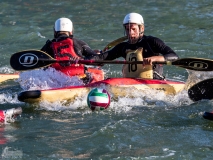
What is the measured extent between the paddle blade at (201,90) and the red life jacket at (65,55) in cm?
201

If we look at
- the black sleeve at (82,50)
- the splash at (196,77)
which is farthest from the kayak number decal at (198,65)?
the black sleeve at (82,50)

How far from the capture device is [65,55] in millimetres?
9898

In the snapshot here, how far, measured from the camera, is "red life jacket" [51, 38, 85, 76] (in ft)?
Answer: 32.4

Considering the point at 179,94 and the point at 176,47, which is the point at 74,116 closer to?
A: the point at 179,94

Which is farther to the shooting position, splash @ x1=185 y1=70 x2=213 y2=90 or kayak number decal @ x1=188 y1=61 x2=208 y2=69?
splash @ x1=185 y1=70 x2=213 y2=90

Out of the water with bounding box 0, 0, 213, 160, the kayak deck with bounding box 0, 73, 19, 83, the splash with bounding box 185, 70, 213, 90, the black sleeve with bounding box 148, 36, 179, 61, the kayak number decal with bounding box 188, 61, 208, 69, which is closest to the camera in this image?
the water with bounding box 0, 0, 213, 160

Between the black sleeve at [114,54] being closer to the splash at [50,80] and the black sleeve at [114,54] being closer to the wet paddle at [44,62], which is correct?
the wet paddle at [44,62]

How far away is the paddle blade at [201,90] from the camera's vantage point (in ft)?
Result: 29.6

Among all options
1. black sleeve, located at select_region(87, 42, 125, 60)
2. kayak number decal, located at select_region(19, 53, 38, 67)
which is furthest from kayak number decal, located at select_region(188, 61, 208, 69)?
kayak number decal, located at select_region(19, 53, 38, 67)

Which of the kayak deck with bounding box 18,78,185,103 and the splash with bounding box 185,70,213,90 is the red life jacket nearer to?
the kayak deck with bounding box 18,78,185,103

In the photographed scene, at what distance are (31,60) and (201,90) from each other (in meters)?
2.79

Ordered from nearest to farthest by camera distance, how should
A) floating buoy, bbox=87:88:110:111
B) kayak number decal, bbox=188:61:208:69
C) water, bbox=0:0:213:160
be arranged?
1. water, bbox=0:0:213:160
2. floating buoy, bbox=87:88:110:111
3. kayak number decal, bbox=188:61:208:69

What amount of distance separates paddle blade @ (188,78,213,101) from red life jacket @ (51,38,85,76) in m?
2.01

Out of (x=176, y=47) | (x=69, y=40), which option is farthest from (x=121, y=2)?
(x=69, y=40)
